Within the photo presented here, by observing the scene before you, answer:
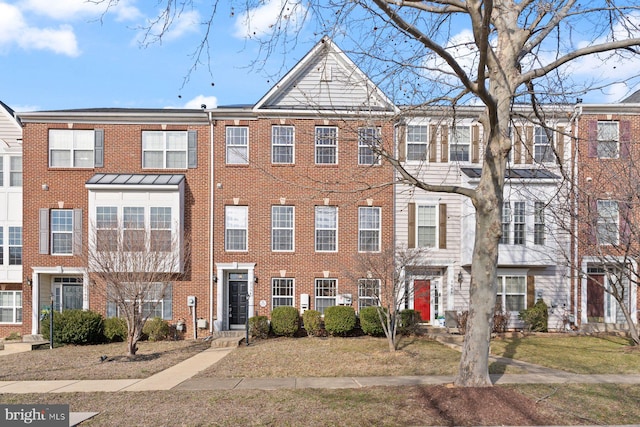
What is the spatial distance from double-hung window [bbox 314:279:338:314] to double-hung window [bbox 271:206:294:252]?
1.78 metres

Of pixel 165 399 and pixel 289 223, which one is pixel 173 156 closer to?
pixel 289 223

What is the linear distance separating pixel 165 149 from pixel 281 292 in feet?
23.0

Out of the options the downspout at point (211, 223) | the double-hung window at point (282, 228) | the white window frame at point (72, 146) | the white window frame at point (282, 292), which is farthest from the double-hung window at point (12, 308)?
the double-hung window at point (282, 228)

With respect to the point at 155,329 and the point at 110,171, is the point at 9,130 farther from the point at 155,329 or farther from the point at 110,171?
the point at 155,329

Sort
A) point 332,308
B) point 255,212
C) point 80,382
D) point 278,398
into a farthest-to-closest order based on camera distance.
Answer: point 255,212 → point 332,308 → point 80,382 → point 278,398

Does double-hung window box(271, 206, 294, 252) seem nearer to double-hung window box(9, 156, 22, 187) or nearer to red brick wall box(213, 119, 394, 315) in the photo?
red brick wall box(213, 119, 394, 315)

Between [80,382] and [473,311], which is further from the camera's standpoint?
[80,382]

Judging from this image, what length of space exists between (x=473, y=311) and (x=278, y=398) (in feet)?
11.9

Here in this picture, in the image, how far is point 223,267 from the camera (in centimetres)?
2042

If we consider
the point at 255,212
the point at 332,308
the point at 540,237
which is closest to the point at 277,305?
the point at 332,308

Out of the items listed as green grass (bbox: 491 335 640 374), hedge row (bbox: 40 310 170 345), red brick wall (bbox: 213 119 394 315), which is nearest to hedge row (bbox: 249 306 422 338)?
red brick wall (bbox: 213 119 394 315)

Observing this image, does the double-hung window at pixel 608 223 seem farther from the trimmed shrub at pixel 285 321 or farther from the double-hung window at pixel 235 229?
the double-hung window at pixel 235 229

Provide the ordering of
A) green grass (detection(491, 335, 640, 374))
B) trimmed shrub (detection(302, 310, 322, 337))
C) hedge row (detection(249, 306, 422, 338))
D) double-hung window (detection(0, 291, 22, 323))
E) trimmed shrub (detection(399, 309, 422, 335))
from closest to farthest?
green grass (detection(491, 335, 640, 374)) → trimmed shrub (detection(399, 309, 422, 335)) → hedge row (detection(249, 306, 422, 338)) → trimmed shrub (detection(302, 310, 322, 337)) → double-hung window (detection(0, 291, 22, 323))

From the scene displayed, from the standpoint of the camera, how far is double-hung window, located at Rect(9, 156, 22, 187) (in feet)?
71.3
